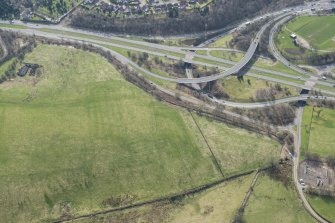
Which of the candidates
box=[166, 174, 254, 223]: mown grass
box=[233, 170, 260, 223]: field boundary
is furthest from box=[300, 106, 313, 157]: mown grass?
box=[166, 174, 254, 223]: mown grass

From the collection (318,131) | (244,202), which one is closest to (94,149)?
(244,202)

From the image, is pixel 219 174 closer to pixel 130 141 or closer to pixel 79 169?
pixel 130 141

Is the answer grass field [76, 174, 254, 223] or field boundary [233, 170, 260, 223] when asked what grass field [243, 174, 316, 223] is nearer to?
field boundary [233, 170, 260, 223]

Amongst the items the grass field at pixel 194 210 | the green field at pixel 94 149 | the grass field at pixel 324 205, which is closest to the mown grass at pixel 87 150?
the green field at pixel 94 149

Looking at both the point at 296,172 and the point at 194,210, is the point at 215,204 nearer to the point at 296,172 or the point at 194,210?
the point at 194,210

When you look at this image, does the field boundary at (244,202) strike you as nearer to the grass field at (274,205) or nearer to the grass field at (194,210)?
the grass field at (274,205)
